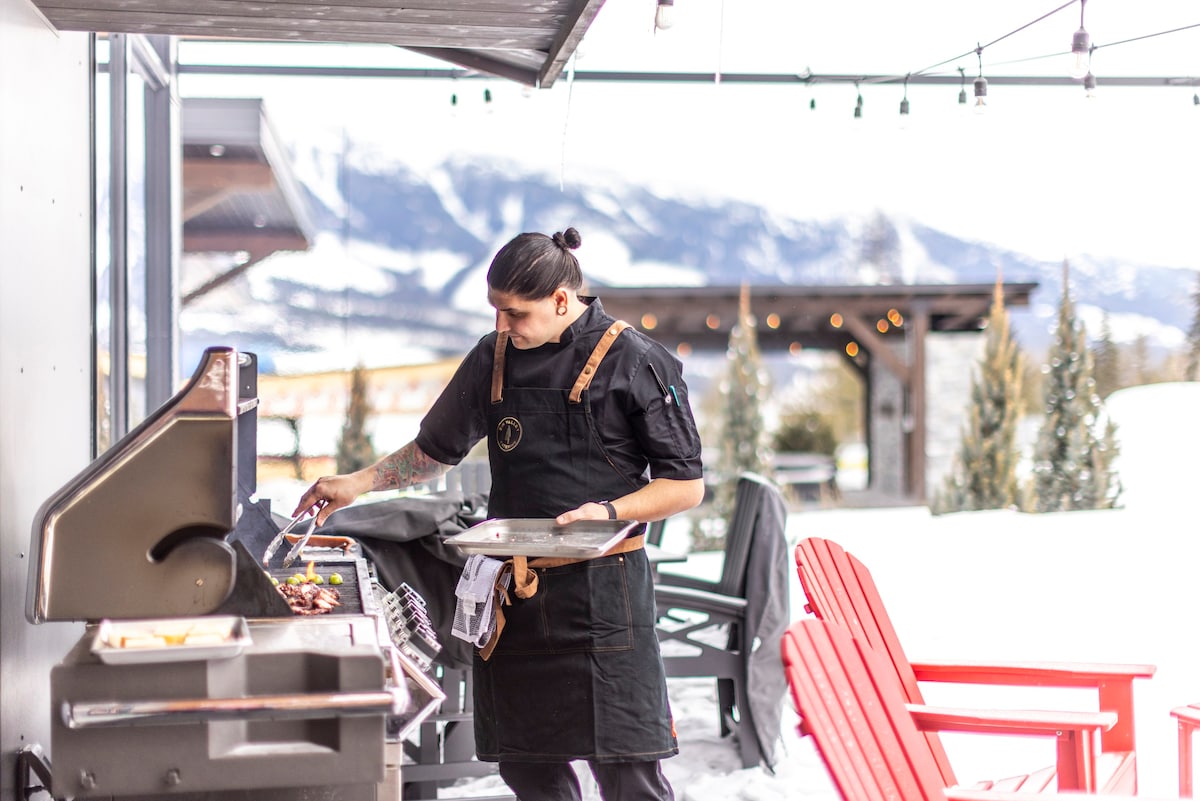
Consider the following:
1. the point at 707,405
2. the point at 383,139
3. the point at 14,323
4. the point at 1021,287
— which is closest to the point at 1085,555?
the point at 1021,287

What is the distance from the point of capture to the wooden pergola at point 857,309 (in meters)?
12.0

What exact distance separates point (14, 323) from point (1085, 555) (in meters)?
6.88

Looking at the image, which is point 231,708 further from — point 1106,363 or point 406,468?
point 1106,363

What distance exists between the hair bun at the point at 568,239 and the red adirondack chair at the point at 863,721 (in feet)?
2.82

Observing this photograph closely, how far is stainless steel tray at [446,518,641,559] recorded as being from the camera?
1889 millimetres

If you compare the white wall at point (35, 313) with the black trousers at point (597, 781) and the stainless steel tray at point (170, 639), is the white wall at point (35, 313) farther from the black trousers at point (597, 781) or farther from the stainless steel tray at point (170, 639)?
the black trousers at point (597, 781)

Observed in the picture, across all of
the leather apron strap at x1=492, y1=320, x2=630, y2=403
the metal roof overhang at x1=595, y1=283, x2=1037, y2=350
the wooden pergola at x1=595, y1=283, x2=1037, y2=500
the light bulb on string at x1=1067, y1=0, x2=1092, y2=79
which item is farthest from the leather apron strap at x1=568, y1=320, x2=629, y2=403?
the metal roof overhang at x1=595, y1=283, x2=1037, y2=350

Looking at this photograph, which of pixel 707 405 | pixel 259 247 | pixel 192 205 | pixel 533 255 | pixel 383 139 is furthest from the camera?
pixel 383 139

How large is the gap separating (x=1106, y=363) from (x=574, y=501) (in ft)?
40.6

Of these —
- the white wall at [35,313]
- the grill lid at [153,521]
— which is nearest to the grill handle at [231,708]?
the grill lid at [153,521]

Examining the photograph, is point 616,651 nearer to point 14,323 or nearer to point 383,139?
point 14,323

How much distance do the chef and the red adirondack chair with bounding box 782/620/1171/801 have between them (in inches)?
14.4

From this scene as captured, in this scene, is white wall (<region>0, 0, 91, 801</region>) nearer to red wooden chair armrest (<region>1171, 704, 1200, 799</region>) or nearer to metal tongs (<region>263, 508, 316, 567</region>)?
metal tongs (<region>263, 508, 316, 567</region>)

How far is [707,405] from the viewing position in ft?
66.7
